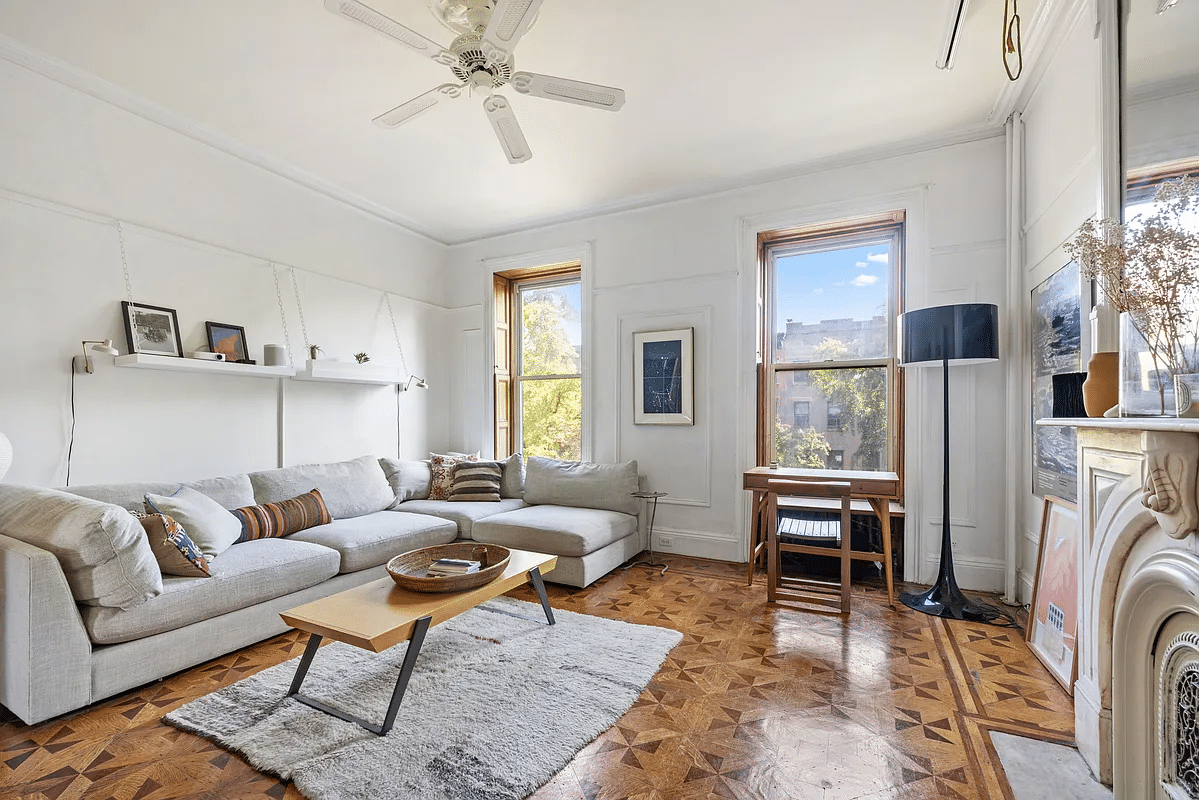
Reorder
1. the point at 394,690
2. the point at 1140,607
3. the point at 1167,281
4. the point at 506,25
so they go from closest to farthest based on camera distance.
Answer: the point at 1167,281 → the point at 1140,607 → the point at 506,25 → the point at 394,690

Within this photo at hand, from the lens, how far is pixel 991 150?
341 cm

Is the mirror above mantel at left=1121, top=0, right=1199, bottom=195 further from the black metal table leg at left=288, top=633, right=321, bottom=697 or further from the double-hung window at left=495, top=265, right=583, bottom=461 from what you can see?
the double-hung window at left=495, top=265, right=583, bottom=461

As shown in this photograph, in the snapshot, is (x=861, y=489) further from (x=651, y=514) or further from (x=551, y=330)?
(x=551, y=330)

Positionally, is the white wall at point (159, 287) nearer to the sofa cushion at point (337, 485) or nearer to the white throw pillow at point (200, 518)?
the sofa cushion at point (337, 485)

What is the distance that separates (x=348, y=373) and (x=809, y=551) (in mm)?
3438

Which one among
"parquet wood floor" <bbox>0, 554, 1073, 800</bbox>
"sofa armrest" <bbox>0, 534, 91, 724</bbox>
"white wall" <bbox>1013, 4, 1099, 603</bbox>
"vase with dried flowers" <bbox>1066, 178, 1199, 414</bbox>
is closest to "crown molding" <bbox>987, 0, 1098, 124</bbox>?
"white wall" <bbox>1013, 4, 1099, 603</bbox>

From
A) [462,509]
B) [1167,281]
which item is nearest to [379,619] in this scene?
[462,509]

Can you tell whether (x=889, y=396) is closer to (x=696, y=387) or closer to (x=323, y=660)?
(x=696, y=387)

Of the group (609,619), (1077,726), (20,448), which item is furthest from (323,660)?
(1077,726)

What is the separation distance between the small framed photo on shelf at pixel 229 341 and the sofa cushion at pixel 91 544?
144cm

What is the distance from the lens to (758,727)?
198 cm

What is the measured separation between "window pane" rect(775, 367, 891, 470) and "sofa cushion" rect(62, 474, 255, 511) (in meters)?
3.69

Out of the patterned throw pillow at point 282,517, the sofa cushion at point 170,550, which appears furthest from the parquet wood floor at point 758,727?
the patterned throw pillow at point 282,517

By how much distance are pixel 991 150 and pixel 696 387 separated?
A: 7.92ft
